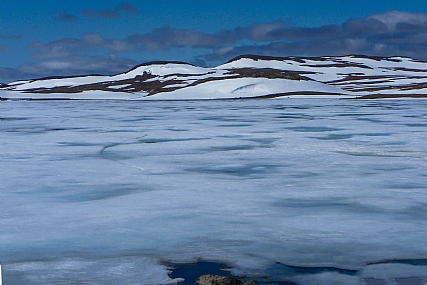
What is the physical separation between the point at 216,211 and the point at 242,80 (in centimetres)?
3926

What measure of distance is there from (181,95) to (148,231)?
126 ft

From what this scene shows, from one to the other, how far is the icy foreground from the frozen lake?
28.3 m

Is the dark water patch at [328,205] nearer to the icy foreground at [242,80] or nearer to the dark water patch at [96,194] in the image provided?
the dark water patch at [96,194]

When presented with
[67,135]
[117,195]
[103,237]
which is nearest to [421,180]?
[117,195]

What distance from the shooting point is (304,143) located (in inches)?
414

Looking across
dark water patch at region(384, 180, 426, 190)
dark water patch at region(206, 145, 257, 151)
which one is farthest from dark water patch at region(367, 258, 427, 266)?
dark water patch at region(206, 145, 257, 151)

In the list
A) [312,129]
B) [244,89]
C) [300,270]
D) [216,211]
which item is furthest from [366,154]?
[244,89]

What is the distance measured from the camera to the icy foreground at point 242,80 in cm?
4290

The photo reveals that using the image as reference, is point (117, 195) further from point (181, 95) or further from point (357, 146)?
point (181, 95)

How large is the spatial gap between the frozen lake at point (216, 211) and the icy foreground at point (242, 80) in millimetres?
28305

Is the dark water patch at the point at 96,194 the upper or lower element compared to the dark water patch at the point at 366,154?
lower

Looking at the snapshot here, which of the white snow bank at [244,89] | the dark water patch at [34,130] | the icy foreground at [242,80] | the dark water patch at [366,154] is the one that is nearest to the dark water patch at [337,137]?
the dark water patch at [366,154]

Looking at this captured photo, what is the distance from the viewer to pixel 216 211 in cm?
520

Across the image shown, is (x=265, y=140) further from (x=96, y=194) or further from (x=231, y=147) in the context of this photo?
(x=96, y=194)
